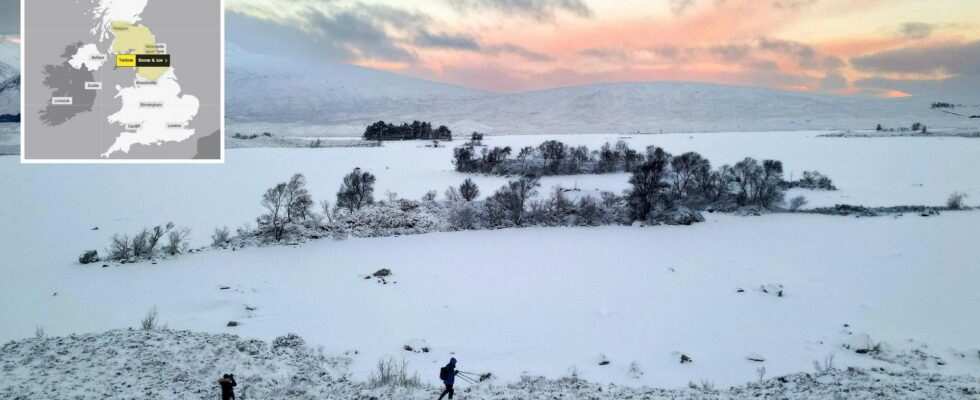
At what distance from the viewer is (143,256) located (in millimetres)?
15219

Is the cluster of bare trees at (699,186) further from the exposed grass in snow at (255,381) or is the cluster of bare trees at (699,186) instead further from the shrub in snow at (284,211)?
the exposed grass in snow at (255,381)

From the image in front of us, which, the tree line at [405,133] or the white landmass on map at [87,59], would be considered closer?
the white landmass on map at [87,59]

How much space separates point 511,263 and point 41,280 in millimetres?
12017

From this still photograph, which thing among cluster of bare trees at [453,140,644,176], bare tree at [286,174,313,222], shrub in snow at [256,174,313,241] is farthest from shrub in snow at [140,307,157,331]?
cluster of bare trees at [453,140,644,176]

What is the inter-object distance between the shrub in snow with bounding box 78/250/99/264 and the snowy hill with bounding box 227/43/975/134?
7776 cm

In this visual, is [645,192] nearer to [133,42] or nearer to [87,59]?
[133,42]

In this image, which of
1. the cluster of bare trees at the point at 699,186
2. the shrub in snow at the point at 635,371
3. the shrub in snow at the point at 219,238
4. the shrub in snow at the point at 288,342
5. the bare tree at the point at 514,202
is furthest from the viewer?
the cluster of bare trees at the point at 699,186

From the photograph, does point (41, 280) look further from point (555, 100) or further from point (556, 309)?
point (555, 100)

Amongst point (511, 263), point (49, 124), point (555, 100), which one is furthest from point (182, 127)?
point (555, 100)

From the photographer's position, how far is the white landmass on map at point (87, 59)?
47.2ft

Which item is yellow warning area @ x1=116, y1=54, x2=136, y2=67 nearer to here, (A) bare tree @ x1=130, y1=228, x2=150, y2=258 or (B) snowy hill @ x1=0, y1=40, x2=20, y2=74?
(A) bare tree @ x1=130, y1=228, x2=150, y2=258

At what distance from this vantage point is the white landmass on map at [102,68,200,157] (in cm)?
1543

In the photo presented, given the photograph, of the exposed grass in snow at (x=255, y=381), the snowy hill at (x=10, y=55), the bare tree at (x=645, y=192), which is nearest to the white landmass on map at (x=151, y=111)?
the exposed grass in snow at (x=255, y=381)

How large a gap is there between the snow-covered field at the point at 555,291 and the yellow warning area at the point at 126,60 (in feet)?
18.6
